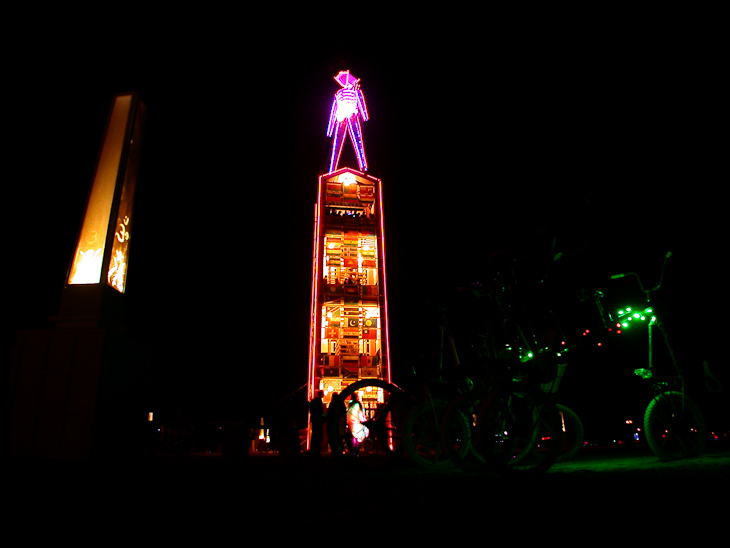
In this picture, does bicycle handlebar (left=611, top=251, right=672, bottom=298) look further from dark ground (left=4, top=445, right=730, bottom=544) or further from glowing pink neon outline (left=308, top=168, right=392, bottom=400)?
glowing pink neon outline (left=308, top=168, right=392, bottom=400)

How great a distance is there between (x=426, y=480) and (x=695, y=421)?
139 inches

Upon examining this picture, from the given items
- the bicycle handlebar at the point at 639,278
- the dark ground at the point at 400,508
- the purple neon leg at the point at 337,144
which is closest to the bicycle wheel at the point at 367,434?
the dark ground at the point at 400,508

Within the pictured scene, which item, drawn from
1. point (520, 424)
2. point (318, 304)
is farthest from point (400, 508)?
point (318, 304)

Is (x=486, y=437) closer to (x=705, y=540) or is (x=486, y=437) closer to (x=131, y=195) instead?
(x=705, y=540)

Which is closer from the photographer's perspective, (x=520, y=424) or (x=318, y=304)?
(x=520, y=424)

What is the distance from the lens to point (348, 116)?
69.3 ft

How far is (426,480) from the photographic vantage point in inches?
114

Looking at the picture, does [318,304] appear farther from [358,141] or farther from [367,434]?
[367,434]

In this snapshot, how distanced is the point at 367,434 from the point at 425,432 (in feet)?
1.99

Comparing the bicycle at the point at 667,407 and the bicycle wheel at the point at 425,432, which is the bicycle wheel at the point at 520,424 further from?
the bicycle at the point at 667,407

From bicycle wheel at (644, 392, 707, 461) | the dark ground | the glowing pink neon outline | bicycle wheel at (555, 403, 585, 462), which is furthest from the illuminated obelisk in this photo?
the glowing pink neon outline

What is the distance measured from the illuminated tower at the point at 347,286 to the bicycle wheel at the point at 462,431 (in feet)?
38.4

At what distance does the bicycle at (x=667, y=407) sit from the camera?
14.1 ft

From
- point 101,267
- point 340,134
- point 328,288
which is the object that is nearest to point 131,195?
point 101,267
